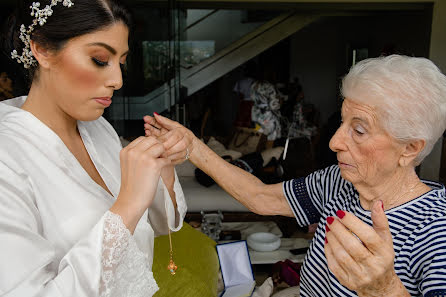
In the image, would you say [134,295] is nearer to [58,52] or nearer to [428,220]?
[58,52]

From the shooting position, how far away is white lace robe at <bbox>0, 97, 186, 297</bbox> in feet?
2.97

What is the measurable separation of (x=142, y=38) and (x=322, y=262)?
7.55 meters

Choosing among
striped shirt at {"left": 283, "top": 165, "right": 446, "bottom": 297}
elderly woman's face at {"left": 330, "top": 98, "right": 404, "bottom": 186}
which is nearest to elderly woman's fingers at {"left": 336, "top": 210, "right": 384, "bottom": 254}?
striped shirt at {"left": 283, "top": 165, "right": 446, "bottom": 297}

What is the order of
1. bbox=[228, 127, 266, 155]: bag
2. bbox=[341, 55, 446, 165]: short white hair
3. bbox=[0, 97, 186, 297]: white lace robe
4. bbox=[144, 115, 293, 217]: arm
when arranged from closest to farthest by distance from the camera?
bbox=[0, 97, 186, 297]: white lace robe
bbox=[341, 55, 446, 165]: short white hair
bbox=[144, 115, 293, 217]: arm
bbox=[228, 127, 266, 155]: bag

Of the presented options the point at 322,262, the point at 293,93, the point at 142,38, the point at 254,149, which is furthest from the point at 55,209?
the point at 293,93

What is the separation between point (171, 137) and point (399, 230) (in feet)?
2.55

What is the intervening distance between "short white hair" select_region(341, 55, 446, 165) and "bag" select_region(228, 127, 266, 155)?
4.26 meters

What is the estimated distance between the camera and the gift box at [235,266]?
2587 mm

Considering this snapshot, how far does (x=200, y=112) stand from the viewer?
984cm

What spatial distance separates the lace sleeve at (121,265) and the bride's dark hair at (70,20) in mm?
504

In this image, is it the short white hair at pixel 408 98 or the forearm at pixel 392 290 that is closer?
the forearm at pixel 392 290

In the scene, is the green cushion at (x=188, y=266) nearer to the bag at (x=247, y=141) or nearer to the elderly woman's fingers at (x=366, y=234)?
the elderly woman's fingers at (x=366, y=234)

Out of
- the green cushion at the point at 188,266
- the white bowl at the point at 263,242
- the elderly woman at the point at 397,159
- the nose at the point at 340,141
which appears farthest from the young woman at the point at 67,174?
the white bowl at the point at 263,242

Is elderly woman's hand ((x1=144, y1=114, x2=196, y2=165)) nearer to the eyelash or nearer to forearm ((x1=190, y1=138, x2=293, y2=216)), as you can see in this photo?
forearm ((x1=190, y1=138, x2=293, y2=216))
